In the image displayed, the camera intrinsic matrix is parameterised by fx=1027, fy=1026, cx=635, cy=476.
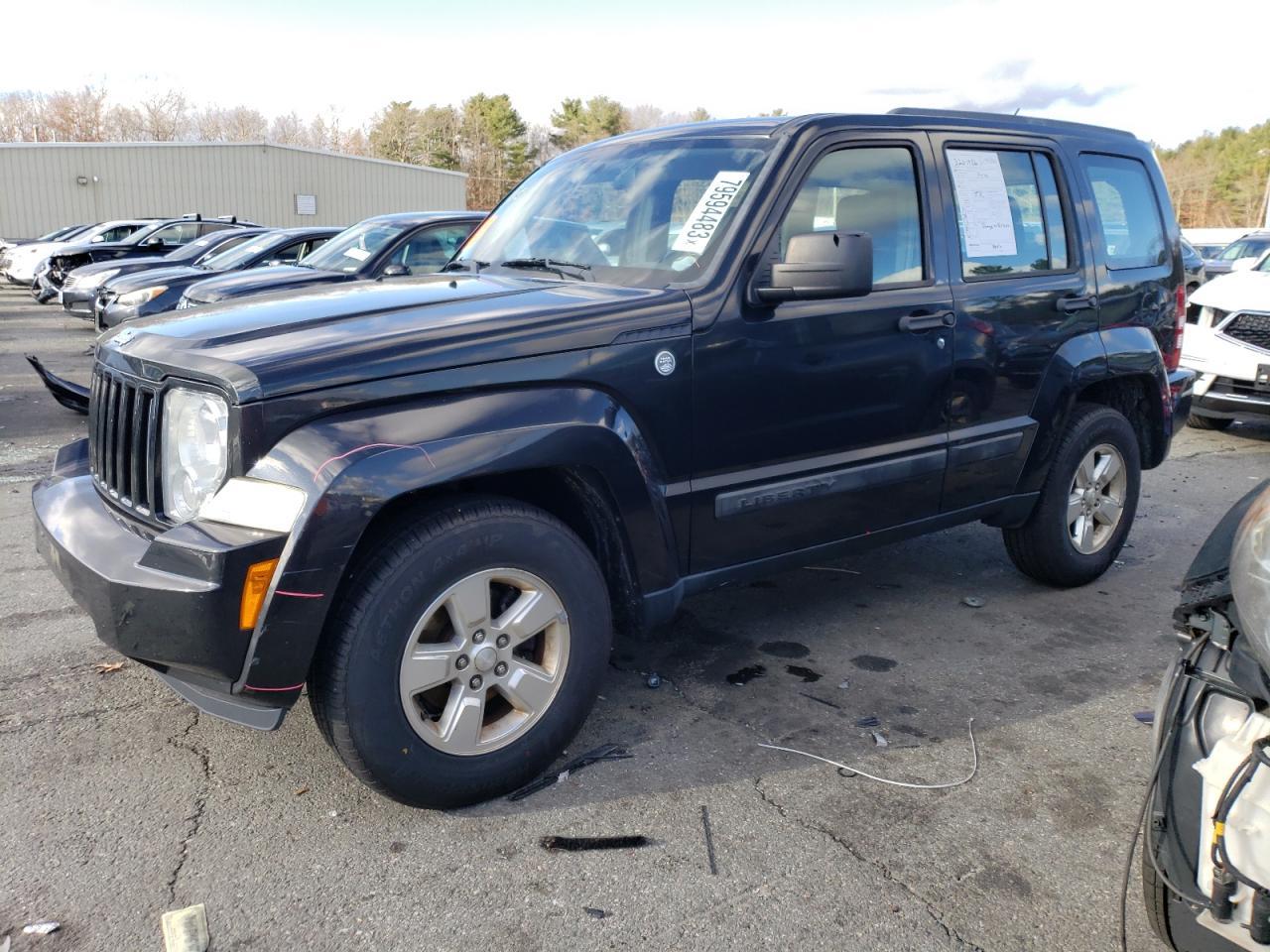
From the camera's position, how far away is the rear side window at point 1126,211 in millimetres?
4719

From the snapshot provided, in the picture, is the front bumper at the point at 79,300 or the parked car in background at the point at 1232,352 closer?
the parked car in background at the point at 1232,352

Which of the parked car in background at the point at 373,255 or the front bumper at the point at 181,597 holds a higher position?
the parked car in background at the point at 373,255

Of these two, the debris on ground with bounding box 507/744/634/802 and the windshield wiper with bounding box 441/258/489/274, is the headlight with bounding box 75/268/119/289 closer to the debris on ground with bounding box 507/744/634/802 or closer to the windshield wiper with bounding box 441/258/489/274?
the windshield wiper with bounding box 441/258/489/274

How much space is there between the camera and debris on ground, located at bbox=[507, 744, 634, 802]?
3039 millimetres

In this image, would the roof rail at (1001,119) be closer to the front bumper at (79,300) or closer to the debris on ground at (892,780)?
the debris on ground at (892,780)

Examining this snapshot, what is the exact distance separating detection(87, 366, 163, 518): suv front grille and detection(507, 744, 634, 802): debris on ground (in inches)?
51.5

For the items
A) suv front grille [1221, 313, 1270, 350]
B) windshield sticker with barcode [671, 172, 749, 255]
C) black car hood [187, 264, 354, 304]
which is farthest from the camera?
suv front grille [1221, 313, 1270, 350]

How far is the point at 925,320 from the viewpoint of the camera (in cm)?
380

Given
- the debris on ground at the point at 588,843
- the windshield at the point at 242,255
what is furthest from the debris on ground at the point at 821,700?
the windshield at the point at 242,255

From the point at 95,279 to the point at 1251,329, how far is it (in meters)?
13.2

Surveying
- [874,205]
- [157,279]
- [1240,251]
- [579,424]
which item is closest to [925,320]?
[874,205]

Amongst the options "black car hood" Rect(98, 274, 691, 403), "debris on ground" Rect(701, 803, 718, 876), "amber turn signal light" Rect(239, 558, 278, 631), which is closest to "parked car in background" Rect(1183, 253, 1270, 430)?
"black car hood" Rect(98, 274, 691, 403)

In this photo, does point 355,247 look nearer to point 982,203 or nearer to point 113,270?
point 982,203

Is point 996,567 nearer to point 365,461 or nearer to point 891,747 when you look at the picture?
A: point 891,747
